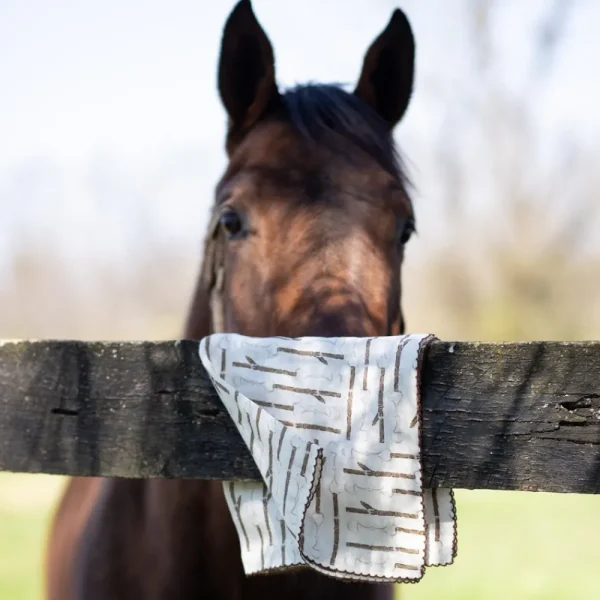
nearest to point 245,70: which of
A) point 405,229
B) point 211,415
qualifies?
point 405,229

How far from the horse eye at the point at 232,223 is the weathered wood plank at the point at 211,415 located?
0.83 meters

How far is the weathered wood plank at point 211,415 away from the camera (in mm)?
1083

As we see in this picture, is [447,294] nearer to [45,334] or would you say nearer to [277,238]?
[45,334]

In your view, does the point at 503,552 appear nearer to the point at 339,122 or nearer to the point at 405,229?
the point at 405,229

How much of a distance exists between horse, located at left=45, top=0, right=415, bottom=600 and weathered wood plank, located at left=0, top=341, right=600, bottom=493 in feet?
1.31

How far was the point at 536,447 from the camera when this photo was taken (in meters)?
1.10

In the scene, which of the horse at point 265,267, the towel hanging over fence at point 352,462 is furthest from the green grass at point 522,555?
the towel hanging over fence at point 352,462

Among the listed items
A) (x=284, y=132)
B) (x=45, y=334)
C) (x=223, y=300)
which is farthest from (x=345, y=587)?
(x=45, y=334)

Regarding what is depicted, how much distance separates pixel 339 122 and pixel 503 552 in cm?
562

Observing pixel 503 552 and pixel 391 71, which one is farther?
pixel 503 552

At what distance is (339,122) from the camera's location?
2145 millimetres

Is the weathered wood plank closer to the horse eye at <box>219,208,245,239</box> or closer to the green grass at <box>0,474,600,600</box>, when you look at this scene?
the horse eye at <box>219,208,245,239</box>

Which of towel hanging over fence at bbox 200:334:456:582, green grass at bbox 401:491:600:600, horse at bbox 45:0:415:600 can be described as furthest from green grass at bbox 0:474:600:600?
towel hanging over fence at bbox 200:334:456:582

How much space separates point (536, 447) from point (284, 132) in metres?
1.39
